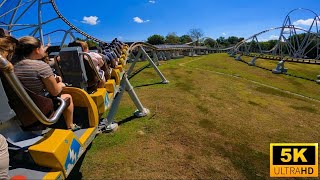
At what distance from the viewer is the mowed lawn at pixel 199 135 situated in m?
5.63

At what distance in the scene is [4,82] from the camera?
2.88 m

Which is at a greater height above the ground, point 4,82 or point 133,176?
point 4,82

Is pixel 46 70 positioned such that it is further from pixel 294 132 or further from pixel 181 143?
Answer: pixel 294 132

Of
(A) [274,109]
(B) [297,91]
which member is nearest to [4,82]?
(A) [274,109]

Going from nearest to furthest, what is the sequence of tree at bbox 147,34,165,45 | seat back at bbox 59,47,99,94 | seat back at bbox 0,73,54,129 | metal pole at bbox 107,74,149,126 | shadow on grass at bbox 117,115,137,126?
1. seat back at bbox 0,73,54,129
2. seat back at bbox 59,47,99,94
3. metal pole at bbox 107,74,149,126
4. shadow on grass at bbox 117,115,137,126
5. tree at bbox 147,34,165,45

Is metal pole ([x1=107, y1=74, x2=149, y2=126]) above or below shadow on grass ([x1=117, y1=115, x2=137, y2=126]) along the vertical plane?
above

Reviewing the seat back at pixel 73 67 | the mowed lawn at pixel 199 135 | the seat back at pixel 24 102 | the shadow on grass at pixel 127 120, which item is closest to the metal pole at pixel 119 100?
the shadow on grass at pixel 127 120

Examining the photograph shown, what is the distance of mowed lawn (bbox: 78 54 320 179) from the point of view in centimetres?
563

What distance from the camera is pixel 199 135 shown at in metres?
7.46

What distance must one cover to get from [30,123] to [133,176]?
262 centimetres

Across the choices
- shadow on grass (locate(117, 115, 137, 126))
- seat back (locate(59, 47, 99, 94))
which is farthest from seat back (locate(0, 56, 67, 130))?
shadow on grass (locate(117, 115, 137, 126))

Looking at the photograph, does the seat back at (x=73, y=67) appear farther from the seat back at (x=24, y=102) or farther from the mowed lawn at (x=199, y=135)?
the mowed lawn at (x=199, y=135)

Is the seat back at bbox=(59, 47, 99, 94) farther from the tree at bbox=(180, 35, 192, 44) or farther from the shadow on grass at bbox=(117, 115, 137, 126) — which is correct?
the tree at bbox=(180, 35, 192, 44)

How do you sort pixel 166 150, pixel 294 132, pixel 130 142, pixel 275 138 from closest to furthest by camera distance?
1. pixel 166 150
2. pixel 130 142
3. pixel 275 138
4. pixel 294 132
